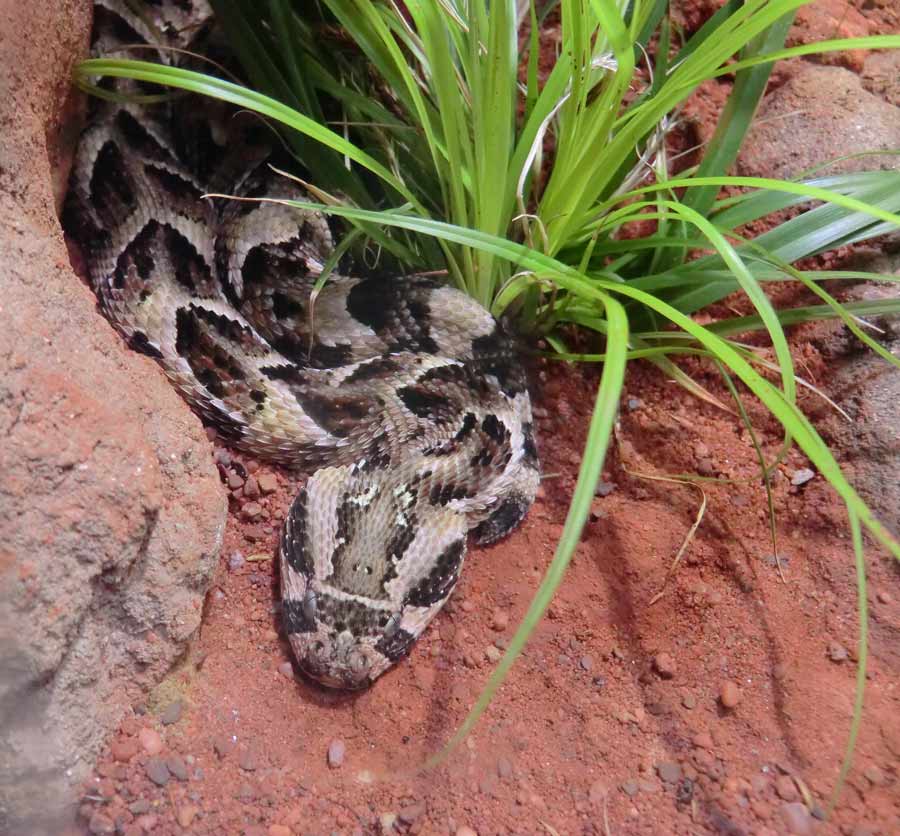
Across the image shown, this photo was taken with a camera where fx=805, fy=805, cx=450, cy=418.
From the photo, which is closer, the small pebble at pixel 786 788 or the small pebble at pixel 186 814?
the small pebble at pixel 186 814

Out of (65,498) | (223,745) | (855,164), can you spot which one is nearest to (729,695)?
(223,745)

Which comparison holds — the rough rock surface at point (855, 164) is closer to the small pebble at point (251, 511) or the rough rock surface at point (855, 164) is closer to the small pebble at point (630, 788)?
the small pebble at point (630, 788)

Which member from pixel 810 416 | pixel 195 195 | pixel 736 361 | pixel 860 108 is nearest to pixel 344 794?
pixel 736 361

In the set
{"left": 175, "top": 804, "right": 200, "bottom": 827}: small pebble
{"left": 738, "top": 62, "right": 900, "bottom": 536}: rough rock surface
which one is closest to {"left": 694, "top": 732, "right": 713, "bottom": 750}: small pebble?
{"left": 738, "top": 62, "right": 900, "bottom": 536}: rough rock surface

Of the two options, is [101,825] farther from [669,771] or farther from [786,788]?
[786,788]

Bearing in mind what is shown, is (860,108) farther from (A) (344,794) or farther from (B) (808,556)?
(A) (344,794)

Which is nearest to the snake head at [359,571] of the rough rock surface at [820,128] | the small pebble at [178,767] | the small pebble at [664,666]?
the small pebble at [178,767]
